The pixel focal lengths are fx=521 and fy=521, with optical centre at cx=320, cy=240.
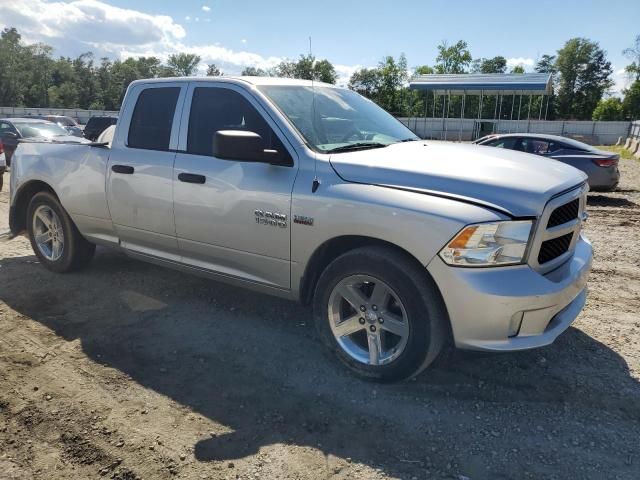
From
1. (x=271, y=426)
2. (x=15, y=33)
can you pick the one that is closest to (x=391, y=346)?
(x=271, y=426)

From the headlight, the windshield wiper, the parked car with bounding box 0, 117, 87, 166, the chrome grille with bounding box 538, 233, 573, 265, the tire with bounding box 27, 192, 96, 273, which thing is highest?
the windshield wiper

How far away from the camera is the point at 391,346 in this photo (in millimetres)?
3484

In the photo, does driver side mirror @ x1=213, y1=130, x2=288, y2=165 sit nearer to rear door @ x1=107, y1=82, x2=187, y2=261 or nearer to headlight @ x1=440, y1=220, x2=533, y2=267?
rear door @ x1=107, y1=82, x2=187, y2=261

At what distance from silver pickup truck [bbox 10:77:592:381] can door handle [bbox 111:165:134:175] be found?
0.02 meters

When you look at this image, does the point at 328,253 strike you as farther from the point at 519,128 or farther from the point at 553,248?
the point at 519,128

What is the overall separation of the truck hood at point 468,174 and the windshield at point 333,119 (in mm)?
268

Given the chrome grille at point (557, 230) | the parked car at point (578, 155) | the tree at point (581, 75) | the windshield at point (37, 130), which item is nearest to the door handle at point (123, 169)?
the chrome grille at point (557, 230)

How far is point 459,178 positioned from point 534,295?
2.60 feet

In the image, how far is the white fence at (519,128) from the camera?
4041 cm

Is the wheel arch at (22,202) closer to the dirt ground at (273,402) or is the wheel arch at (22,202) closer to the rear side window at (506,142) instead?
the dirt ground at (273,402)

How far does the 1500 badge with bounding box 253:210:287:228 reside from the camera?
363 cm

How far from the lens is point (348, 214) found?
10.8ft

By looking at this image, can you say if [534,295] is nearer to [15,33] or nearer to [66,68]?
[66,68]

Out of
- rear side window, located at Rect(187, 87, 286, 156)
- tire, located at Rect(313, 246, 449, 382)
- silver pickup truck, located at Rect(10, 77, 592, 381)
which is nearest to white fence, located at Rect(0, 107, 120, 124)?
silver pickup truck, located at Rect(10, 77, 592, 381)
